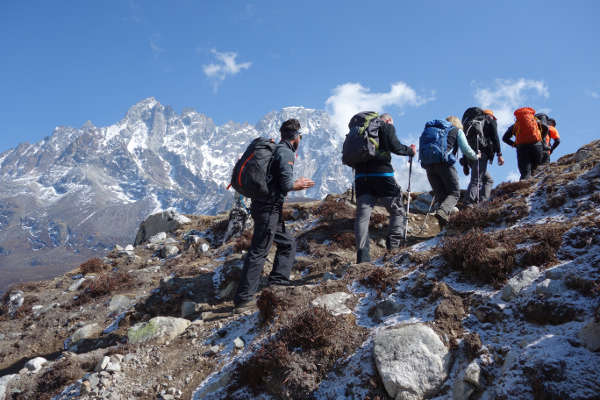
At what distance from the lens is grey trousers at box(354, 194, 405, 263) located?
7.41 metres

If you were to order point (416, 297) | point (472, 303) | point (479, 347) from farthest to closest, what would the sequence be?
point (416, 297)
point (472, 303)
point (479, 347)

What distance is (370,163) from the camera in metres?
7.54

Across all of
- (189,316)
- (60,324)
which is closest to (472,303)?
(189,316)

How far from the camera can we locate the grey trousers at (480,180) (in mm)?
10492

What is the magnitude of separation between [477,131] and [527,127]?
5.16ft

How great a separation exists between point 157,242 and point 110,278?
5634mm

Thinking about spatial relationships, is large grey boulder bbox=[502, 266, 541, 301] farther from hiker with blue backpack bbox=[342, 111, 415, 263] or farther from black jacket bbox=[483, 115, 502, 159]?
black jacket bbox=[483, 115, 502, 159]

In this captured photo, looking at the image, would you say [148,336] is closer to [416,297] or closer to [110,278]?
[416,297]

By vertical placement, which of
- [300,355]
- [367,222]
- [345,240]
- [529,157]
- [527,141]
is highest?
[527,141]

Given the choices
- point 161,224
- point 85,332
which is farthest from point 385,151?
point 161,224

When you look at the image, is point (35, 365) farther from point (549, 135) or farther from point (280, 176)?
point (549, 135)

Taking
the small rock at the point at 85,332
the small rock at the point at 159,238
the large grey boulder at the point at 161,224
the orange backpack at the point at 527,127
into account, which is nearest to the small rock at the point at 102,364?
the small rock at the point at 85,332

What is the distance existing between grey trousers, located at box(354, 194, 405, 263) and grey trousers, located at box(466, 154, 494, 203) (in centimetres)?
399

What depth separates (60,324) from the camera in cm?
983
